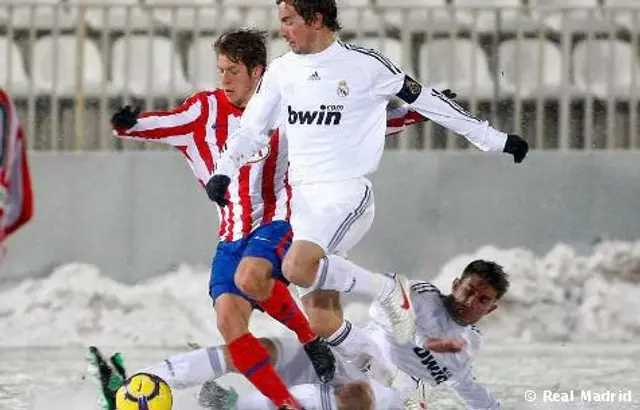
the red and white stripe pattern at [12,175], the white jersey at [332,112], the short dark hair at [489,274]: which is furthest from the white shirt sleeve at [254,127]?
the red and white stripe pattern at [12,175]

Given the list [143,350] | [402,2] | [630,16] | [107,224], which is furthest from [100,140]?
[630,16]

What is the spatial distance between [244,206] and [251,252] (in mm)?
288

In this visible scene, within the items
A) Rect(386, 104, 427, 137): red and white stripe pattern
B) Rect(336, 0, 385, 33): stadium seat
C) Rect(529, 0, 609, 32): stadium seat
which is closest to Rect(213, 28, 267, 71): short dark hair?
Rect(386, 104, 427, 137): red and white stripe pattern

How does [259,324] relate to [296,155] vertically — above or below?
below

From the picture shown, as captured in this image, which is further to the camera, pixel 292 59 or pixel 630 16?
pixel 630 16

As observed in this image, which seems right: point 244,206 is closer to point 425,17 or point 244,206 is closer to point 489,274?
point 489,274

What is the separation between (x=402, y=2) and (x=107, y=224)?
7.20ft

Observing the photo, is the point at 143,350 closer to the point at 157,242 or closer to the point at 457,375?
the point at 157,242

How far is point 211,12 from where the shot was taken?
9.32 metres

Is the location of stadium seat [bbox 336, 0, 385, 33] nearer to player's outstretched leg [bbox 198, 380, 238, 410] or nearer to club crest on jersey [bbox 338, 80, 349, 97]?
club crest on jersey [bbox 338, 80, 349, 97]

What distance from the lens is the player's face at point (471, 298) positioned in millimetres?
6074

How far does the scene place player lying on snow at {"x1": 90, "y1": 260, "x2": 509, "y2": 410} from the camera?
18.7 feet

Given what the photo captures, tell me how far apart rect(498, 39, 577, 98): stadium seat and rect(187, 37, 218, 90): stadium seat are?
155 centimetres

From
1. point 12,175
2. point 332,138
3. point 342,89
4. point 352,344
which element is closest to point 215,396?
point 352,344
